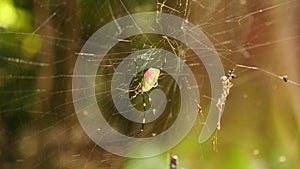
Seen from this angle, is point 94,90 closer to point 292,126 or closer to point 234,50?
point 234,50

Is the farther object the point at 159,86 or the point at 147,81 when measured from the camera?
the point at 159,86

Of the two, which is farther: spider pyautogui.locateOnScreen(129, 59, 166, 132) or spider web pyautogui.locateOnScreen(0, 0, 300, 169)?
spider web pyautogui.locateOnScreen(0, 0, 300, 169)

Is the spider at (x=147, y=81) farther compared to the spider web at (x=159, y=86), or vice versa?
the spider web at (x=159, y=86)

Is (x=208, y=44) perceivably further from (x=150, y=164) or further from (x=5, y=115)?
(x=5, y=115)

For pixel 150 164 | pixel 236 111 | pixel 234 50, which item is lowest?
pixel 150 164

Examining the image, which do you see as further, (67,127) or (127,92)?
(67,127)

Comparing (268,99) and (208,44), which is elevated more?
(208,44)

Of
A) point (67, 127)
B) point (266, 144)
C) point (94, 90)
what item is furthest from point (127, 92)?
point (266, 144)
